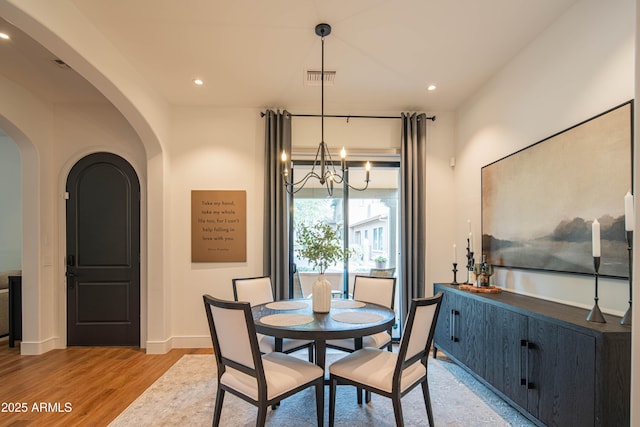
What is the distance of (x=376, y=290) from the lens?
3332 mm

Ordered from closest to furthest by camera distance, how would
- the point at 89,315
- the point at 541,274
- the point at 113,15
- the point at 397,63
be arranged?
the point at 113,15, the point at 541,274, the point at 397,63, the point at 89,315

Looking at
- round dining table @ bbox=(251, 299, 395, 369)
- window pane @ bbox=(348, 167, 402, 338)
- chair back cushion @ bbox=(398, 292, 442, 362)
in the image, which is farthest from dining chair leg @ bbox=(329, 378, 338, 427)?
window pane @ bbox=(348, 167, 402, 338)

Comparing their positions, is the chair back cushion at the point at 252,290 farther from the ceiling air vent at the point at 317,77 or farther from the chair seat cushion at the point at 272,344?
the ceiling air vent at the point at 317,77

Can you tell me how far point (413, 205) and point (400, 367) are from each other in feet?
8.20

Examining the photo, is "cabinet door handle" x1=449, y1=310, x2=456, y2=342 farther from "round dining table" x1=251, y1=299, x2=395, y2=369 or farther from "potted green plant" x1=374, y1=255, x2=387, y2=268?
"potted green plant" x1=374, y1=255, x2=387, y2=268

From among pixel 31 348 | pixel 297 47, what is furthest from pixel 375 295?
pixel 31 348

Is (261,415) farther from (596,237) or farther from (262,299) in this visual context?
(596,237)

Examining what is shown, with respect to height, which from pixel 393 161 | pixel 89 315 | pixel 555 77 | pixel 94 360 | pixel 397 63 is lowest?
pixel 94 360

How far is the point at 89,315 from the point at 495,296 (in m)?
4.50

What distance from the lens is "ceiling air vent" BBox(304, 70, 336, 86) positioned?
11.0 ft

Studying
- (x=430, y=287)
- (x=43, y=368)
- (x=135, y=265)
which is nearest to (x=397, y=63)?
(x=430, y=287)

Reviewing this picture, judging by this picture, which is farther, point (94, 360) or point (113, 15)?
point (94, 360)

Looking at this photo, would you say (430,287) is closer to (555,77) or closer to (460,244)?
(460,244)

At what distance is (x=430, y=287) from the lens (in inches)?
169
